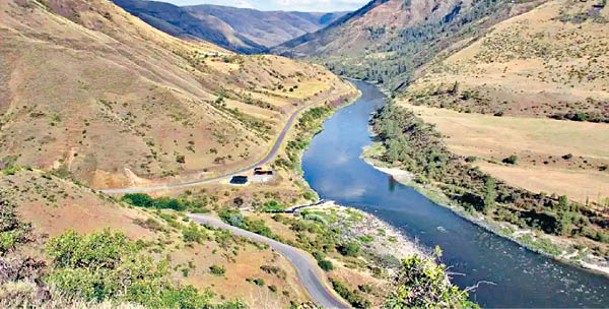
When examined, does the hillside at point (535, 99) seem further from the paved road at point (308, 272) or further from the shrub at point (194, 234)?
the shrub at point (194, 234)

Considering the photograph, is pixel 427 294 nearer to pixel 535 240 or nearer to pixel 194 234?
pixel 194 234

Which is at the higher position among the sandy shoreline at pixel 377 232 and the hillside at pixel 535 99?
the hillside at pixel 535 99

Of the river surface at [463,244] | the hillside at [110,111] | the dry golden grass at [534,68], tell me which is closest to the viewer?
the river surface at [463,244]

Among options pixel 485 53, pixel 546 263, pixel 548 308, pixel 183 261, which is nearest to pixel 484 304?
pixel 548 308

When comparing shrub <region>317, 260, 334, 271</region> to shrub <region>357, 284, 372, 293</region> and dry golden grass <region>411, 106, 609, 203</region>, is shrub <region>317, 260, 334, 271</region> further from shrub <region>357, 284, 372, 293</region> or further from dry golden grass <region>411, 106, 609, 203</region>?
dry golden grass <region>411, 106, 609, 203</region>

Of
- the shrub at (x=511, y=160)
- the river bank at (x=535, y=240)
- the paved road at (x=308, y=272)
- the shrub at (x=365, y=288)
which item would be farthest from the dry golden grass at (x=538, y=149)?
the paved road at (x=308, y=272)

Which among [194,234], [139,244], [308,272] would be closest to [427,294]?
[139,244]

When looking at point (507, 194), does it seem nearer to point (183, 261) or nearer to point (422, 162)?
point (422, 162)
